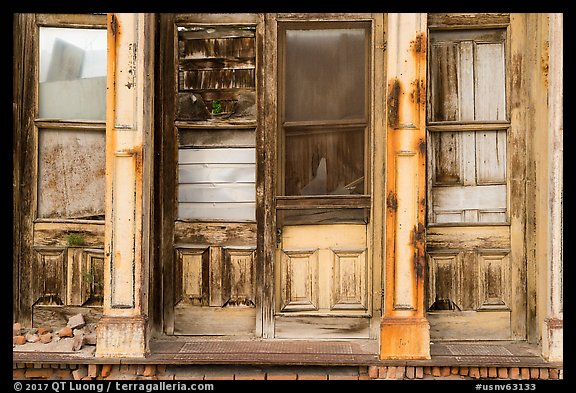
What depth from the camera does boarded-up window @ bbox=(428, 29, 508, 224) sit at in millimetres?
4926

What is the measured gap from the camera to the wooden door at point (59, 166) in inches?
201

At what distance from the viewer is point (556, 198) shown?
4.44 m

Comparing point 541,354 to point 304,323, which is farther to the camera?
point 304,323

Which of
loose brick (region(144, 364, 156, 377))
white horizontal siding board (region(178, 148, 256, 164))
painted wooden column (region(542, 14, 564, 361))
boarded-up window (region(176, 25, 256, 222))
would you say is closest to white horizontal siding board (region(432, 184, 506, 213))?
painted wooden column (region(542, 14, 564, 361))

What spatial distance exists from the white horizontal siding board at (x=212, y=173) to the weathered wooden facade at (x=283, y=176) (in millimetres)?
14

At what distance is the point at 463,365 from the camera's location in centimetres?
438

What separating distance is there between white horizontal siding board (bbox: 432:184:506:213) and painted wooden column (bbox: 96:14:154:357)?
2.53 metres

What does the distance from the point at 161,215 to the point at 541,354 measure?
337 cm

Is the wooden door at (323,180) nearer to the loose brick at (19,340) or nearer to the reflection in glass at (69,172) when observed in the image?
the reflection in glass at (69,172)

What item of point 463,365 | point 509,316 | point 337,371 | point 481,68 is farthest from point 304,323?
point 481,68

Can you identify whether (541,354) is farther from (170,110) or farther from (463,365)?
(170,110)

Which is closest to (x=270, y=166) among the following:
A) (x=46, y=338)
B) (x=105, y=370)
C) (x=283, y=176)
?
(x=283, y=176)

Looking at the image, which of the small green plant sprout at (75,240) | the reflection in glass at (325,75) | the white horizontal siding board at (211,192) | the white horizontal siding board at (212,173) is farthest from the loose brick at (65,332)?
the reflection in glass at (325,75)

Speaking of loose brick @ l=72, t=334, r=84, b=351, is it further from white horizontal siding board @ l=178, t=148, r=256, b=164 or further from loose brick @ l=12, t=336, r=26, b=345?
white horizontal siding board @ l=178, t=148, r=256, b=164
